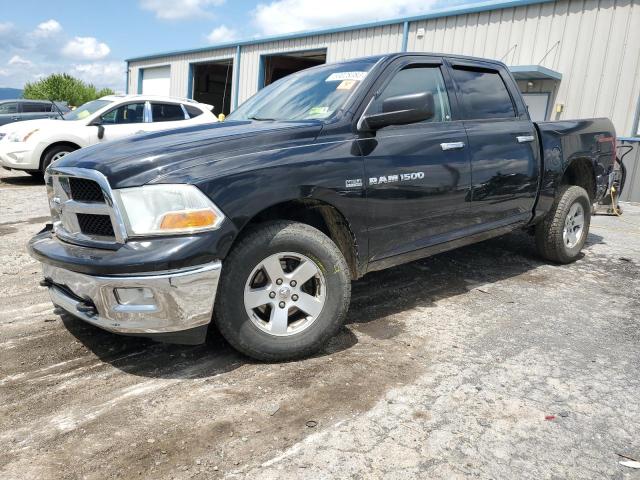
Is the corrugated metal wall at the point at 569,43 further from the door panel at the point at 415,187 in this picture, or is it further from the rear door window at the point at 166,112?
the door panel at the point at 415,187

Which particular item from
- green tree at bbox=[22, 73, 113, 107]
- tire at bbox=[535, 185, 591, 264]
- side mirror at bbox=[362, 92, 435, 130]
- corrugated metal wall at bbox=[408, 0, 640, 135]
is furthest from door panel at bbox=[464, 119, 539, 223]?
green tree at bbox=[22, 73, 113, 107]

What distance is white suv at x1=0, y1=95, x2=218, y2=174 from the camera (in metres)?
9.31

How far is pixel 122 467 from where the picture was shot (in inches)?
82.6

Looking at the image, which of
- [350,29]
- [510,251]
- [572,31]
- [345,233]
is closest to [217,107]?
[350,29]

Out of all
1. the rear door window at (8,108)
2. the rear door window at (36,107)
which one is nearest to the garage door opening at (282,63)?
the rear door window at (36,107)

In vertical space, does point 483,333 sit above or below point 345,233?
below

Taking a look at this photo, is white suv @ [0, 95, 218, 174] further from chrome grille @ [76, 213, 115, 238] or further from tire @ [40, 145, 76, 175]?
chrome grille @ [76, 213, 115, 238]

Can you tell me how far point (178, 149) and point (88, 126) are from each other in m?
7.98

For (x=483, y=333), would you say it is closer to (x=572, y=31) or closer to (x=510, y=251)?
(x=510, y=251)

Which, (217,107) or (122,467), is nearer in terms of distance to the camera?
(122,467)

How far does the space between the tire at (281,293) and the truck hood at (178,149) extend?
0.46 meters

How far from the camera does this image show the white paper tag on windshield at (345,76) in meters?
3.55

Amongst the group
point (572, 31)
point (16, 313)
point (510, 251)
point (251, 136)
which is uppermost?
point (572, 31)

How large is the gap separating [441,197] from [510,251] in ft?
8.27
